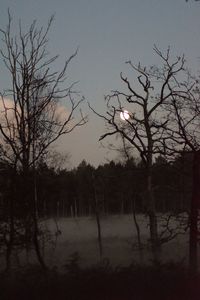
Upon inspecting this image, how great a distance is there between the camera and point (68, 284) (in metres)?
9.88

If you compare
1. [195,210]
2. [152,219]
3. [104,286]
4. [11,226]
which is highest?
[195,210]

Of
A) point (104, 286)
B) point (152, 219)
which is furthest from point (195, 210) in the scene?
point (152, 219)

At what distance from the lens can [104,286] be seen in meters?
9.97

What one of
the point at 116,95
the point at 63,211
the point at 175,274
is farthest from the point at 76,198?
the point at 175,274

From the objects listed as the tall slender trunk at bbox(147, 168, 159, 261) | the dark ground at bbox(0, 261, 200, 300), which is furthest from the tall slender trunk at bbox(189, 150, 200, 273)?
the tall slender trunk at bbox(147, 168, 159, 261)

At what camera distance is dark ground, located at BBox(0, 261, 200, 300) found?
9641mm

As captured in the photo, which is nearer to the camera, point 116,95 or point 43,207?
point 43,207

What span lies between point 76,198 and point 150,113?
153 feet

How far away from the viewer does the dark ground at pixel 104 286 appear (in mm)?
9641

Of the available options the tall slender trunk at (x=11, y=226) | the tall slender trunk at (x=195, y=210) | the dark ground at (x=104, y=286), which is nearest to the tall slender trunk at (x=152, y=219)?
the tall slender trunk at (x=195, y=210)

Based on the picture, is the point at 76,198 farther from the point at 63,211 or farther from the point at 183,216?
the point at 183,216

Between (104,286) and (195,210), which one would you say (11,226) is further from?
(195,210)

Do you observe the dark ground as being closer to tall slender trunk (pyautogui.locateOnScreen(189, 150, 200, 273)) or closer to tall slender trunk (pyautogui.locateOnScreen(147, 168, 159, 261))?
tall slender trunk (pyautogui.locateOnScreen(189, 150, 200, 273))

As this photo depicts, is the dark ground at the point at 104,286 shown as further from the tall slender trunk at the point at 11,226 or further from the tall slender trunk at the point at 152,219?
the tall slender trunk at the point at 152,219
